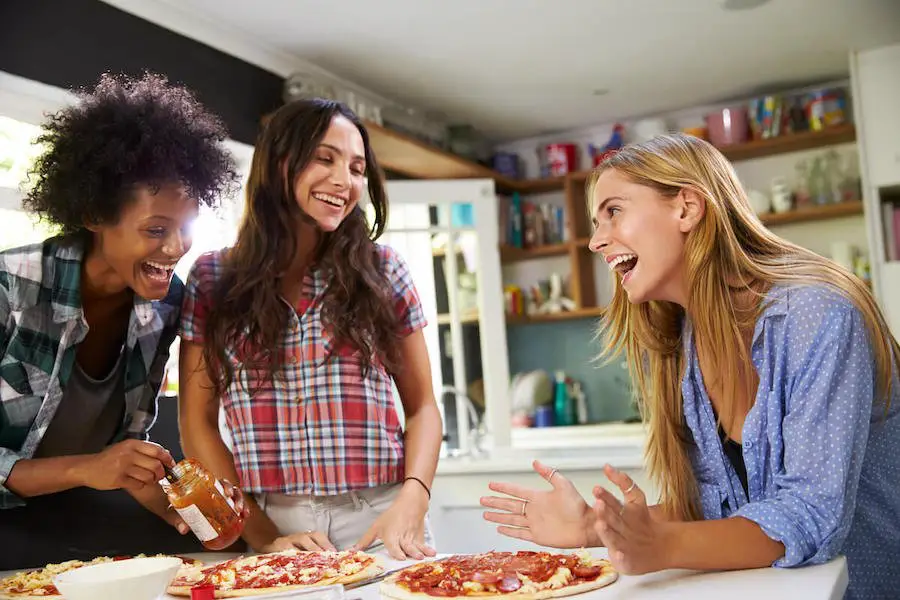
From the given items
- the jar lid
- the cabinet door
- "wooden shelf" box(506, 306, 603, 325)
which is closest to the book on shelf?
"wooden shelf" box(506, 306, 603, 325)

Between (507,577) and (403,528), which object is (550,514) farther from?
(403,528)

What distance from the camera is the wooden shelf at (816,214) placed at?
3.54 meters

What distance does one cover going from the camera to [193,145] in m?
1.28

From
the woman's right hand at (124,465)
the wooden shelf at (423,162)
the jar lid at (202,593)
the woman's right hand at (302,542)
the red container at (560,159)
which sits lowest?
the woman's right hand at (302,542)

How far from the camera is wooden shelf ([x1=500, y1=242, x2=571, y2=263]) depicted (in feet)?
13.5

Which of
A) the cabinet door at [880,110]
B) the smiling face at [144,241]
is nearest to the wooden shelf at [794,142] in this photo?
the cabinet door at [880,110]

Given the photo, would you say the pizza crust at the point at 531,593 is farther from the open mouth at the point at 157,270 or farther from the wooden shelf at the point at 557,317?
the wooden shelf at the point at 557,317

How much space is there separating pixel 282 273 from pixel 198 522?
0.48 m

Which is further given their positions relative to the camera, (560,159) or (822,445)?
(560,159)

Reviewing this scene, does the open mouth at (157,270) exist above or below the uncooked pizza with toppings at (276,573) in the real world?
above

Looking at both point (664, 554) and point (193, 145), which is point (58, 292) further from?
point (664, 554)

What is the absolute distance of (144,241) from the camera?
1.17m

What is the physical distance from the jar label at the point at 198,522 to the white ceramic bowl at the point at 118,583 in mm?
213

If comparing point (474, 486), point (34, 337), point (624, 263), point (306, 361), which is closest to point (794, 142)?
point (474, 486)
